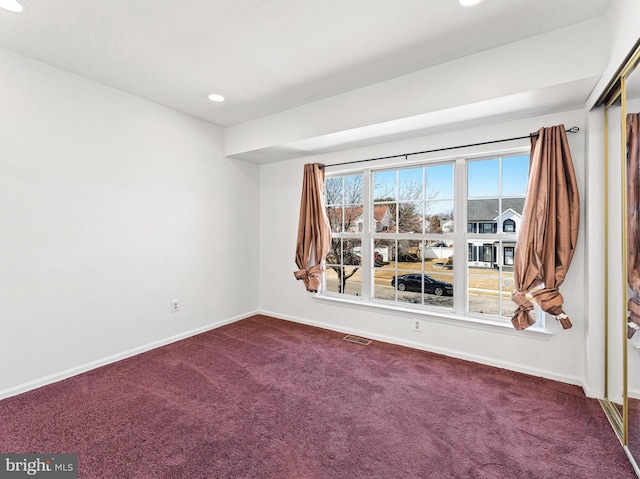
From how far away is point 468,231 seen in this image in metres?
2.96

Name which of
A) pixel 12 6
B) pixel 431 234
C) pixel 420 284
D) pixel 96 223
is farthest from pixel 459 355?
pixel 12 6

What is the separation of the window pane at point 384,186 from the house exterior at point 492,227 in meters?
0.85

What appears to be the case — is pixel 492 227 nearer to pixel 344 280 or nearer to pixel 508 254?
pixel 508 254

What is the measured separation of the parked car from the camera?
3.13m

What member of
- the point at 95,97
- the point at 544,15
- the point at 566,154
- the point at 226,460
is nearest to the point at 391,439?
the point at 226,460

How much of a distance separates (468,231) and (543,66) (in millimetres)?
1450

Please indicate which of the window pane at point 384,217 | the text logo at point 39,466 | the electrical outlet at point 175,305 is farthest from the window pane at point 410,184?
the text logo at point 39,466

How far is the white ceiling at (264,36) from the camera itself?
181 cm

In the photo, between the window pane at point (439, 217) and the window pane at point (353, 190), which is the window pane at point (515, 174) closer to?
the window pane at point (439, 217)

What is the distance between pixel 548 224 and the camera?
7.87 feet

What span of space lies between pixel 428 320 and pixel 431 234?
0.91 meters

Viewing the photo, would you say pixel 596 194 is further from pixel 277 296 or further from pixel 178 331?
pixel 178 331

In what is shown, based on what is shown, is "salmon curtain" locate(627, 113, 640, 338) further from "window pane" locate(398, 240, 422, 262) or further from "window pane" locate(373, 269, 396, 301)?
"window pane" locate(373, 269, 396, 301)

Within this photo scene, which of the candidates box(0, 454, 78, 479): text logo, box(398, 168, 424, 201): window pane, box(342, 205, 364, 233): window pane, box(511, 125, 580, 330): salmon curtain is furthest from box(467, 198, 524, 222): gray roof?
box(0, 454, 78, 479): text logo
